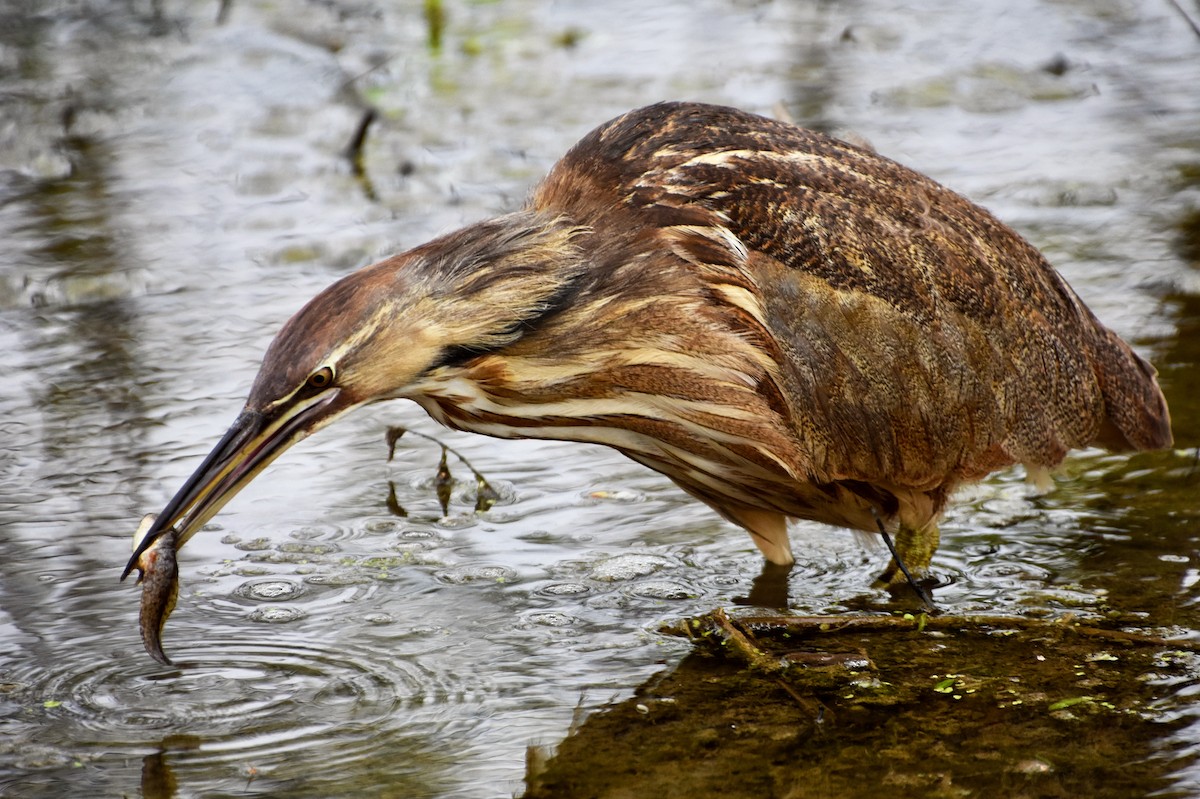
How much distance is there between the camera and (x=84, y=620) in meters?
3.42

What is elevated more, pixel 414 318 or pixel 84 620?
pixel 414 318

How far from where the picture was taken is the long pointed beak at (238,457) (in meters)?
2.80

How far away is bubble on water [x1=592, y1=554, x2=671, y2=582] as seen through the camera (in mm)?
3627

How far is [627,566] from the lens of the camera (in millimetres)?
3662

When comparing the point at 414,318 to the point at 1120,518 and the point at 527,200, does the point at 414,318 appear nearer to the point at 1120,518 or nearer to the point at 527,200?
the point at 527,200

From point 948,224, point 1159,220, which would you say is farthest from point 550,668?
point 1159,220

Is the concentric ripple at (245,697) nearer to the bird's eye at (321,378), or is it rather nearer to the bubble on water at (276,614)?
the bubble on water at (276,614)

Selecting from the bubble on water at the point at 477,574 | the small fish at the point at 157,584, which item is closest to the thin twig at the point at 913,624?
the bubble on water at the point at 477,574

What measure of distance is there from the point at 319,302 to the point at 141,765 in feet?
2.68

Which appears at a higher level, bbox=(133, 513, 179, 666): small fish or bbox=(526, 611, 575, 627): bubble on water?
bbox=(133, 513, 179, 666): small fish

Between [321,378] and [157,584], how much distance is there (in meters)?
0.44

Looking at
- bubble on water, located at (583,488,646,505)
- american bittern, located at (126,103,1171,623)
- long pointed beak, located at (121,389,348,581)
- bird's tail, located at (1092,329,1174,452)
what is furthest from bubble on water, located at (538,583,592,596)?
bird's tail, located at (1092,329,1174,452)

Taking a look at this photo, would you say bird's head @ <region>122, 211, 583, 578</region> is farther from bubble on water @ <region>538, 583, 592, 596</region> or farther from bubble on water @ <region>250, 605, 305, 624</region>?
bubble on water @ <region>538, 583, 592, 596</region>

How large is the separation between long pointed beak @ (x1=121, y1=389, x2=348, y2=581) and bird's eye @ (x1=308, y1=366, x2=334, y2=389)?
0.02m
